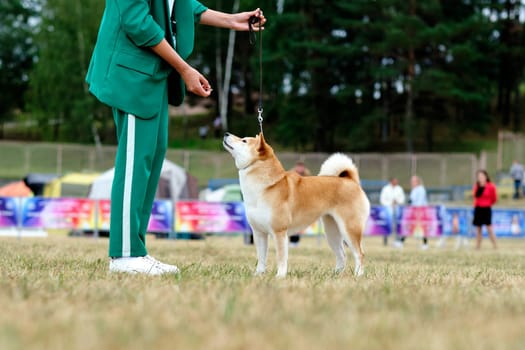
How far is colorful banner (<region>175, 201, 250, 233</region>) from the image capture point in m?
16.8

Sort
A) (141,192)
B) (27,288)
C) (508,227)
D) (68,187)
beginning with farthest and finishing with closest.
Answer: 1. (68,187)
2. (508,227)
3. (141,192)
4. (27,288)

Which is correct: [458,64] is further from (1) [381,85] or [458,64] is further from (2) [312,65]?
(2) [312,65]

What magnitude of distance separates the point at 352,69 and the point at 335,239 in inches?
1439

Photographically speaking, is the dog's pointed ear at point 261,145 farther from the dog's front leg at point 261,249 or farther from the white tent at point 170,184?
the white tent at point 170,184

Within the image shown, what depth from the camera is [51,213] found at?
52.6 ft

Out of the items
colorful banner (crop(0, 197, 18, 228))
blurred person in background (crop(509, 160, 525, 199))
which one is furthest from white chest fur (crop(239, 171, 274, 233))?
blurred person in background (crop(509, 160, 525, 199))

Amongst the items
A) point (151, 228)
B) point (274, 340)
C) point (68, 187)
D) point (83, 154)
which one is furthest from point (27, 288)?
point (83, 154)

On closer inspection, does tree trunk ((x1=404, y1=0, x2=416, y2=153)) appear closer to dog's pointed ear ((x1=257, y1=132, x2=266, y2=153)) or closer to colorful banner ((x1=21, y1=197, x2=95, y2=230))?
colorful banner ((x1=21, y1=197, x2=95, y2=230))

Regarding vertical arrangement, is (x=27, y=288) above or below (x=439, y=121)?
below

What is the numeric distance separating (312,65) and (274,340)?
37.2m

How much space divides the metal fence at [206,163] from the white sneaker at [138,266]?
24.6 m

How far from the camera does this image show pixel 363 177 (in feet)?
99.8

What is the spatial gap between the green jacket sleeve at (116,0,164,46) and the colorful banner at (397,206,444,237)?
13.9 metres

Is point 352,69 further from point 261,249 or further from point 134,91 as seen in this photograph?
point 134,91
